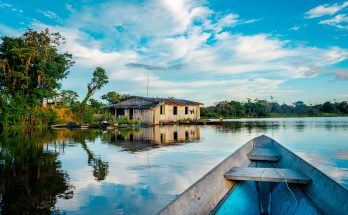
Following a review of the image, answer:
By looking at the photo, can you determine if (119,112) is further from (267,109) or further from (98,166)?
(267,109)

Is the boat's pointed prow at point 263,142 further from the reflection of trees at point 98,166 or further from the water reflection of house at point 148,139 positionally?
the water reflection of house at point 148,139

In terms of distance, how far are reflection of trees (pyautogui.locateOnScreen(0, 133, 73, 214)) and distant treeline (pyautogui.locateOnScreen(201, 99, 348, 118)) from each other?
41385 millimetres

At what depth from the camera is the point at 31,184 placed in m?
6.63

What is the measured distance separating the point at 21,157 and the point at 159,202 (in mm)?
7224

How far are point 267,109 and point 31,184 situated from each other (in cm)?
6438

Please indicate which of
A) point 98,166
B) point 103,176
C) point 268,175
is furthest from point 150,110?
point 268,175

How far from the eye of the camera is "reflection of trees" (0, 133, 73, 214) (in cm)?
513

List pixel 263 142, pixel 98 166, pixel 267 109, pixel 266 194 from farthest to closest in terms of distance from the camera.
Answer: pixel 267 109 < pixel 98 166 < pixel 263 142 < pixel 266 194

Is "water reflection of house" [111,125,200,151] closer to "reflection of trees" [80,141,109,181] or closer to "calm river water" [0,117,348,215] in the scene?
"calm river water" [0,117,348,215]

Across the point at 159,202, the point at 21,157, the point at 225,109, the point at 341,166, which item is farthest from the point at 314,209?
the point at 225,109

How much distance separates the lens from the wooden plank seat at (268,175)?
367 cm

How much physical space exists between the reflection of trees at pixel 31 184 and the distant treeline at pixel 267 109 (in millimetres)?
41385

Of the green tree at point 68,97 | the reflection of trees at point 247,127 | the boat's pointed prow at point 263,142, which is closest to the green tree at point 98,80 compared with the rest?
the green tree at point 68,97

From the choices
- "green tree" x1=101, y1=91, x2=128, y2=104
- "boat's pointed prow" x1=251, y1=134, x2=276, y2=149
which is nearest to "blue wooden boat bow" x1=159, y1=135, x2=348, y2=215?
"boat's pointed prow" x1=251, y1=134, x2=276, y2=149
